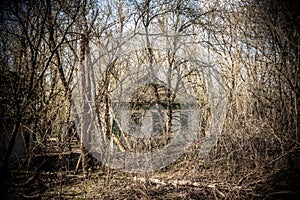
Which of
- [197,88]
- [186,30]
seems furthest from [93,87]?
[186,30]

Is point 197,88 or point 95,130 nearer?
point 95,130

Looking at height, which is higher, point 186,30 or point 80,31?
point 186,30

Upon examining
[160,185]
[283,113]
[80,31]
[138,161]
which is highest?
[80,31]

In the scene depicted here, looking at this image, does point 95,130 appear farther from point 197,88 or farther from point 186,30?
point 186,30

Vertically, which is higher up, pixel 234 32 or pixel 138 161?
pixel 234 32

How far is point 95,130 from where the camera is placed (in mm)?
4504

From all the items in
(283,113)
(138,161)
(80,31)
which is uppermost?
(80,31)

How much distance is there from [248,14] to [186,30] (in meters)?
1.50

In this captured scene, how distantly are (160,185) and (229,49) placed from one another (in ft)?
8.99

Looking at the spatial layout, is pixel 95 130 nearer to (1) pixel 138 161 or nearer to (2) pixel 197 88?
(1) pixel 138 161

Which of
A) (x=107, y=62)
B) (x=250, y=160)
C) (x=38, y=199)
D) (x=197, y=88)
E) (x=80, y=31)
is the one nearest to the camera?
(x=38, y=199)

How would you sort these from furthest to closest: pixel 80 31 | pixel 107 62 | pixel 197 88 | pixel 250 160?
pixel 197 88 < pixel 107 62 < pixel 80 31 < pixel 250 160

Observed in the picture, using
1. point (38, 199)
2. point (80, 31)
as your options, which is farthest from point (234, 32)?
point (38, 199)

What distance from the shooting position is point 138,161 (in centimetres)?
436
